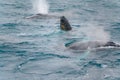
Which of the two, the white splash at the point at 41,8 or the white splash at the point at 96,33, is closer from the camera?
the white splash at the point at 96,33

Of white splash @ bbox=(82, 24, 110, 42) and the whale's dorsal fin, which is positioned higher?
the whale's dorsal fin

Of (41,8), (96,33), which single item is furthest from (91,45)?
(41,8)

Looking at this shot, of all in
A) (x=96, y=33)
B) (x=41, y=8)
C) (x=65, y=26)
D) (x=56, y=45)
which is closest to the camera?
(x=56, y=45)

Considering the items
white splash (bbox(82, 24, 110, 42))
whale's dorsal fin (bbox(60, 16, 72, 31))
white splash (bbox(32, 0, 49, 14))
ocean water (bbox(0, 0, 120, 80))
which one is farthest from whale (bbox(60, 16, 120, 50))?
white splash (bbox(32, 0, 49, 14))

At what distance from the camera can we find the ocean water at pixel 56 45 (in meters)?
21.3

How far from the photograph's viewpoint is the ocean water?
70.0 ft

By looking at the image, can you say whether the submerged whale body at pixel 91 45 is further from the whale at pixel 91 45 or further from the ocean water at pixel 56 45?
the ocean water at pixel 56 45

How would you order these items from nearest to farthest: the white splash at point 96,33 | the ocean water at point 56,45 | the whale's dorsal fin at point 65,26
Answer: the ocean water at point 56,45 → the white splash at point 96,33 → the whale's dorsal fin at point 65,26

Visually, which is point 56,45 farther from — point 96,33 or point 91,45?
point 96,33

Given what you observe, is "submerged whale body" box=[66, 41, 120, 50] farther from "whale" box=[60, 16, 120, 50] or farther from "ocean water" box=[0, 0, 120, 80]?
"ocean water" box=[0, 0, 120, 80]

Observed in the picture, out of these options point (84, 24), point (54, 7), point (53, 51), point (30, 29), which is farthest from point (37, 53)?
point (54, 7)

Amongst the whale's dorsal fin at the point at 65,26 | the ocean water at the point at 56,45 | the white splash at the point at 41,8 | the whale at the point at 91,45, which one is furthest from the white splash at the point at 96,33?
the white splash at the point at 41,8

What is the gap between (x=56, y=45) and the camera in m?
26.8

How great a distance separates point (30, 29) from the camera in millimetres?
31562
